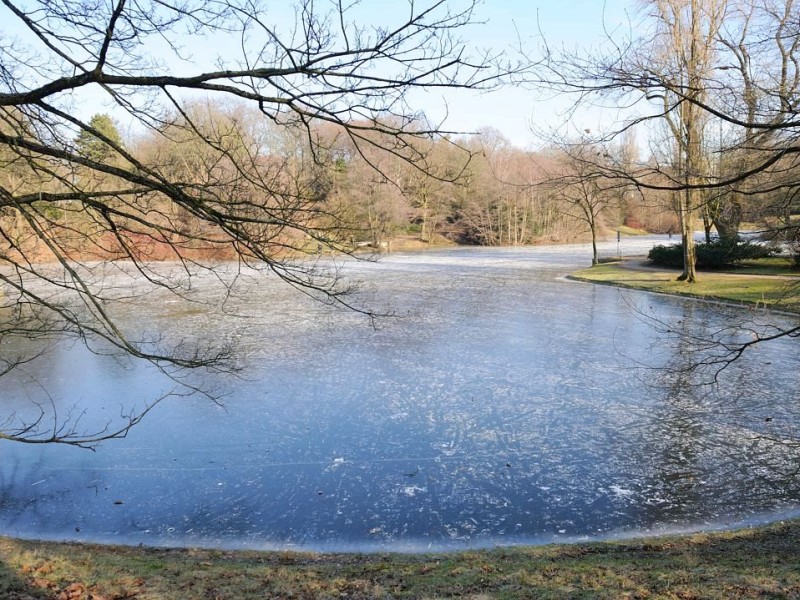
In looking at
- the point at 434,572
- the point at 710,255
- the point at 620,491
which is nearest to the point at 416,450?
the point at 620,491

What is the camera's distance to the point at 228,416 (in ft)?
26.6

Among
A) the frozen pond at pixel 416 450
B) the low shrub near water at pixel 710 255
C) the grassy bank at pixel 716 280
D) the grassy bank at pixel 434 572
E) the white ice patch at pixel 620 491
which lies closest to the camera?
the grassy bank at pixel 434 572

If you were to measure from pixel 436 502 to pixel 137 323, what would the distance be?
1129 centimetres

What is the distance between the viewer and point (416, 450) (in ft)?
22.6

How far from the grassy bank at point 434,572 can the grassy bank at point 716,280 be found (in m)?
12.9

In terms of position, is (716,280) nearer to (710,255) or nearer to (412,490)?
(710,255)

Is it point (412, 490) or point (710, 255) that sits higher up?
point (710, 255)

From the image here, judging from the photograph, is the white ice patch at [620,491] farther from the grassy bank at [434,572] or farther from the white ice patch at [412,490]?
the white ice patch at [412,490]

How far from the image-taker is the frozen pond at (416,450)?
530 centimetres

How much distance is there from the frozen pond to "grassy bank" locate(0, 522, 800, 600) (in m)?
0.38

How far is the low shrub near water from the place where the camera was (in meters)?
23.3

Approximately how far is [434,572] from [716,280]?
68.0 feet

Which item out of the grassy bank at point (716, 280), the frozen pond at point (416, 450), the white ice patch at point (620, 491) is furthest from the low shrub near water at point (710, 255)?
the white ice patch at point (620, 491)

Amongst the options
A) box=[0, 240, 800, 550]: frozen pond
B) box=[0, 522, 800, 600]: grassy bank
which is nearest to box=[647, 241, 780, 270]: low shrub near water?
box=[0, 240, 800, 550]: frozen pond
